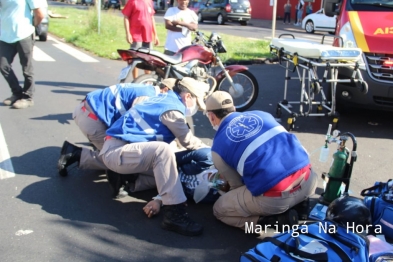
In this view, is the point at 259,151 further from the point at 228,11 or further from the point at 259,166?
the point at 228,11

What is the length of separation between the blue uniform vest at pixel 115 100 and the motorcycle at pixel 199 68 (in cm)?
197

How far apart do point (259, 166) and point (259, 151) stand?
0.35 feet

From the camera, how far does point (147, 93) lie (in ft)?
13.6

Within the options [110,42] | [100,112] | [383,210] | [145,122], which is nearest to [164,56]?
[100,112]

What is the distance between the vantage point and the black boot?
4418mm

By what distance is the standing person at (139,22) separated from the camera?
7.61m

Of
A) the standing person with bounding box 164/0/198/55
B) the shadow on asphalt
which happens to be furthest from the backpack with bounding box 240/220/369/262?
the shadow on asphalt

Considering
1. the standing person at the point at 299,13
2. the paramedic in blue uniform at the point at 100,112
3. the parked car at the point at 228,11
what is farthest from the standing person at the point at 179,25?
the standing person at the point at 299,13

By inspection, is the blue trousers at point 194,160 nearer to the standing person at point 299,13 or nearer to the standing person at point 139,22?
the standing person at point 139,22

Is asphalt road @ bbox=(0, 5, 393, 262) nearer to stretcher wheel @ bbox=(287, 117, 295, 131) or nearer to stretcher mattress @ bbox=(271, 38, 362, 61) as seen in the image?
stretcher wheel @ bbox=(287, 117, 295, 131)

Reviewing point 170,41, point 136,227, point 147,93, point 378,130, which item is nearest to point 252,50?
point 170,41

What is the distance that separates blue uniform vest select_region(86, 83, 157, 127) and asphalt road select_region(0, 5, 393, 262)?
677mm

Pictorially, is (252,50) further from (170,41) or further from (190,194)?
(190,194)

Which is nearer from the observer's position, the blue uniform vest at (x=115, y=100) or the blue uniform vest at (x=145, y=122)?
the blue uniform vest at (x=145, y=122)
